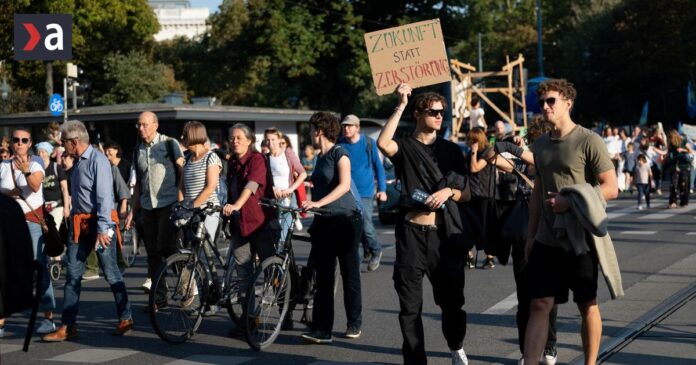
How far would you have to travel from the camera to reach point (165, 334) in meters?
8.62

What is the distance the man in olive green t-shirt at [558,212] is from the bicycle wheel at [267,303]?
2578mm

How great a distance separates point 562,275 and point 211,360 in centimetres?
289

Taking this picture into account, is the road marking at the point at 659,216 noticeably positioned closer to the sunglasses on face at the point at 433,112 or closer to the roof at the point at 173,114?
the sunglasses on face at the point at 433,112

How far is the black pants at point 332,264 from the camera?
8.55 metres

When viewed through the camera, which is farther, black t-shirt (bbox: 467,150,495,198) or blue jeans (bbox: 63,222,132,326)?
blue jeans (bbox: 63,222,132,326)

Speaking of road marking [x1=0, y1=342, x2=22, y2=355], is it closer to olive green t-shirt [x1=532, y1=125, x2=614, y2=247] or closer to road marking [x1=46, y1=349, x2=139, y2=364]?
road marking [x1=46, y1=349, x2=139, y2=364]

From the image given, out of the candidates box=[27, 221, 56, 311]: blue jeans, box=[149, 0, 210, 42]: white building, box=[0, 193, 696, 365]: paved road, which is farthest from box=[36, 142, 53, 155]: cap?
box=[149, 0, 210, 42]: white building

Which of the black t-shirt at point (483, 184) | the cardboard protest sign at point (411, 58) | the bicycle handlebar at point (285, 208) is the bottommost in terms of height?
the bicycle handlebar at point (285, 208)

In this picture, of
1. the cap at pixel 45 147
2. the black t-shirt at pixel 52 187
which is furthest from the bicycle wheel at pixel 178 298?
the cap at pixel 45 147

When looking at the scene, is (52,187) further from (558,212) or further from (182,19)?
(182,19)

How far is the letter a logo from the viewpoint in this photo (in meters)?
20.6

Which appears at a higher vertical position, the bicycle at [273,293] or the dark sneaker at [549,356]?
the bicycle at [273,293]

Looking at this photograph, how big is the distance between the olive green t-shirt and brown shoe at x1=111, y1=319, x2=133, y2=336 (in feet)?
13.6

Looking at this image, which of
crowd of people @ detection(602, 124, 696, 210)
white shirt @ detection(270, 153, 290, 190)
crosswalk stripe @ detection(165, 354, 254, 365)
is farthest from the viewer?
crowd of people @ detection(602, 124, 696, 210)
